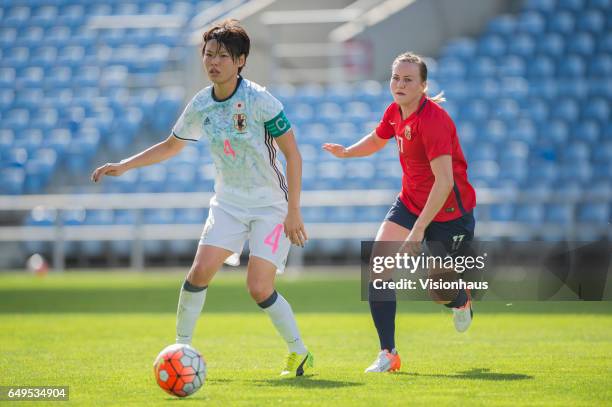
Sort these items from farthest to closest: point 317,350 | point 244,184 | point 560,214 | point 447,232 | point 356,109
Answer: point 356,109, point 560,214, point 317,350, point 447,232, point 244,184

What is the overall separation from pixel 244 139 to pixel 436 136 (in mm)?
1246

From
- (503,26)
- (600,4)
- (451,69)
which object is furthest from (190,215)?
(600,4)

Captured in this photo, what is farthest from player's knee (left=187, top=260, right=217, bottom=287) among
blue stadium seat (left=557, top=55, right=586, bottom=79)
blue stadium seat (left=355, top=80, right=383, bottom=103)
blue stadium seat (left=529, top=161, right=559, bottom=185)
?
blue stadium seat (left=557, top=55, right=586, bottom=79)

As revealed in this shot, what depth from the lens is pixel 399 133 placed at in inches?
275

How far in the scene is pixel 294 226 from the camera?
6.22m

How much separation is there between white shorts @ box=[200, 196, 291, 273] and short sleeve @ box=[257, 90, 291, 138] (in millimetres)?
510

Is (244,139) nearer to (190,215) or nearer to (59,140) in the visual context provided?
(190,215)

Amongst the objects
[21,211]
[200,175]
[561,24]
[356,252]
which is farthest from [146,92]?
[561,24]

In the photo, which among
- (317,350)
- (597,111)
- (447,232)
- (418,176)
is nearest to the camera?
(418,176)

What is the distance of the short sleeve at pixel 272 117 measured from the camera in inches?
250

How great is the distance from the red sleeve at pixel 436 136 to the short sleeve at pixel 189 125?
146 centimetres

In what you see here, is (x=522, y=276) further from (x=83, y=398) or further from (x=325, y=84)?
(x=83, y=398)

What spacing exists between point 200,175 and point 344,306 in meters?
8.26

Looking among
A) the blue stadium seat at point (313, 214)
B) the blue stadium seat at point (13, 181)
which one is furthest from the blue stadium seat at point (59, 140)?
the blue stadium seat at point (313, 214)
